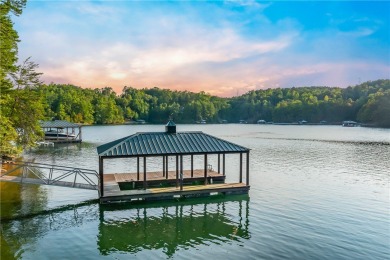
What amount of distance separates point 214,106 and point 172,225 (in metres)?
164

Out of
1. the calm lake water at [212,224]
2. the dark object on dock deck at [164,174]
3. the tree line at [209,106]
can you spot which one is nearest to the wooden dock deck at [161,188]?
the dark object on dock deck at [164,174]

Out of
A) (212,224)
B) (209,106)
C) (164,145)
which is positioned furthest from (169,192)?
(209,106)

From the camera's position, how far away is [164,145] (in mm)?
Answer: 20734

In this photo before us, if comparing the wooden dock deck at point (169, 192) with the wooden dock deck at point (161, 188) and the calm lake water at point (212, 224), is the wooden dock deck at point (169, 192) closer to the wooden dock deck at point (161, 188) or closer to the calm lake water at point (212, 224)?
the wooden dock deck at point (161, 188)

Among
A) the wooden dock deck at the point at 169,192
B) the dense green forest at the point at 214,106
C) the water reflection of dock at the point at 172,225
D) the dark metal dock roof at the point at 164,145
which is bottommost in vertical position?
the water reflection of dock at the point at 172,225

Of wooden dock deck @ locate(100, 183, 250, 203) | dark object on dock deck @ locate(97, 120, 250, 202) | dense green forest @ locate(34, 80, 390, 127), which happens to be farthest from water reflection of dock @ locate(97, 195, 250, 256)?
dense green forest @ locate(34, 80, 390, 127)

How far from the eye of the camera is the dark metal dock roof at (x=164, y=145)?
19.4 m

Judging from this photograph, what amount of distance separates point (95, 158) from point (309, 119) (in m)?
134

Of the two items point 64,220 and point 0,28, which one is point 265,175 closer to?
point 64,220

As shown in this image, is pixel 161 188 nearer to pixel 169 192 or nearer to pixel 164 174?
pixel 169 192

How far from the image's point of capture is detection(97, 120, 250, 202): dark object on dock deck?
19.3 metres

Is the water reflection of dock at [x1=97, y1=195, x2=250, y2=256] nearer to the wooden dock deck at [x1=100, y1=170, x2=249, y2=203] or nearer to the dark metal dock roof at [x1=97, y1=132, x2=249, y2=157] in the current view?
the wooden dock deck at [x1=100, y1=170, x2=249, y2=203]

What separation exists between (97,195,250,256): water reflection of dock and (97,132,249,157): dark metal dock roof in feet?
10.6

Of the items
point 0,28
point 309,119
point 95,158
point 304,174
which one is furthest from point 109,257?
point 309,119
